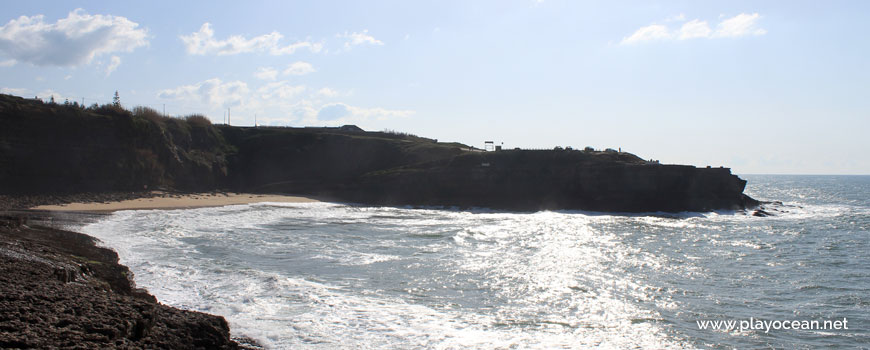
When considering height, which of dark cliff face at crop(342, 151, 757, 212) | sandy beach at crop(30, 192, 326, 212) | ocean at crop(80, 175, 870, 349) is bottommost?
ocean at crop(80, 175, 870, 349)

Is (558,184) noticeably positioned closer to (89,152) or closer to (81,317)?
(89,152)

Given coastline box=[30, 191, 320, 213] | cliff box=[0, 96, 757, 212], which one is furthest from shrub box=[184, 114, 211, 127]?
coastline box=[30, 191, 320, 213]

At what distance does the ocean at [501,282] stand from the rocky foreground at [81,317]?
1.69m

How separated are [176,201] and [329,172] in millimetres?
20401

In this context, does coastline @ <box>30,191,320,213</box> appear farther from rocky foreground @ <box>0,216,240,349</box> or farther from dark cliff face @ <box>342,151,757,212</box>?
rocky foreground @ <box>0,216,240,349</box>

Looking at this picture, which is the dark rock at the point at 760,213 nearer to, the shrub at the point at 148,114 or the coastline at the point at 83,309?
the coastline at the point at 83,309

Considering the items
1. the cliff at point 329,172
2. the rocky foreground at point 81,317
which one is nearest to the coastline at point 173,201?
the cliff at point 329,172

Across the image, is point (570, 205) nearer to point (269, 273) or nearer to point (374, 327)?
point (269, 273)

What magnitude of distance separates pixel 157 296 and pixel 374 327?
6092mm

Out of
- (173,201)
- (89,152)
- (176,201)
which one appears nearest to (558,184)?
(176,201)

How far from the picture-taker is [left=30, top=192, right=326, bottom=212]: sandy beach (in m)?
37.5

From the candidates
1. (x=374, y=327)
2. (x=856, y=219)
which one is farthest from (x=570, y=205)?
(x=374, y=327)

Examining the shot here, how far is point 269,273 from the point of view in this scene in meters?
18.4

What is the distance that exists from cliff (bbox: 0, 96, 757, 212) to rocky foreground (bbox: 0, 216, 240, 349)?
34.5m
